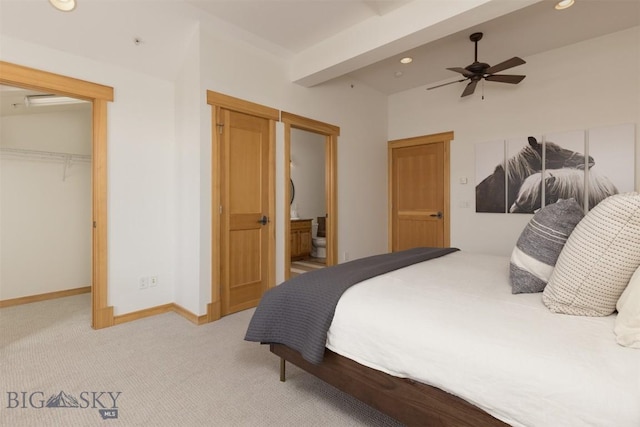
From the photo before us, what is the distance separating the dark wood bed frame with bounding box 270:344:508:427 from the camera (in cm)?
110

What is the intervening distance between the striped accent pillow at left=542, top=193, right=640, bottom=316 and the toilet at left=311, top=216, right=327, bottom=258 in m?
5.11

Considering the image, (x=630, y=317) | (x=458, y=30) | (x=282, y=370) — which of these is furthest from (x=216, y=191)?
(x=630, y=317)

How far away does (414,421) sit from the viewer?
4.02 ft

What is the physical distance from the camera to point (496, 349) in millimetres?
1023

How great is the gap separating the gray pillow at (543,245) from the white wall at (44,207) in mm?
4529

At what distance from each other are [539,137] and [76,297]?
578 centimetres

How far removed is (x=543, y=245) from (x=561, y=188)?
8.91 feet

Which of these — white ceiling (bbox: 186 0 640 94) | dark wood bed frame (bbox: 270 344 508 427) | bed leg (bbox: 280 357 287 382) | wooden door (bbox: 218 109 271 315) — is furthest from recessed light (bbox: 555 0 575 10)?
bed leg (bbox: 280 357 287 382)

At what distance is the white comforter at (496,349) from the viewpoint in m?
0.86

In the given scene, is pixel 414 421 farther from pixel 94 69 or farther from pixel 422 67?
pixel 422 67

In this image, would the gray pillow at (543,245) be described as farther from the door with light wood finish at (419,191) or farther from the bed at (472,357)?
the door with light wood finish at (419,191)

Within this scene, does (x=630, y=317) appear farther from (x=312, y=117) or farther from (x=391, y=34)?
(x=312, y=117)

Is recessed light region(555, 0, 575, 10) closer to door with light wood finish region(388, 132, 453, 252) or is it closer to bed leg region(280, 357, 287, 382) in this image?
door with light wood finish region(388, 132, 453, 252)

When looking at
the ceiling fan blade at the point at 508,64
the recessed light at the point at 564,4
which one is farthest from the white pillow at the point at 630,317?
the recessed light at the point at 564,4
